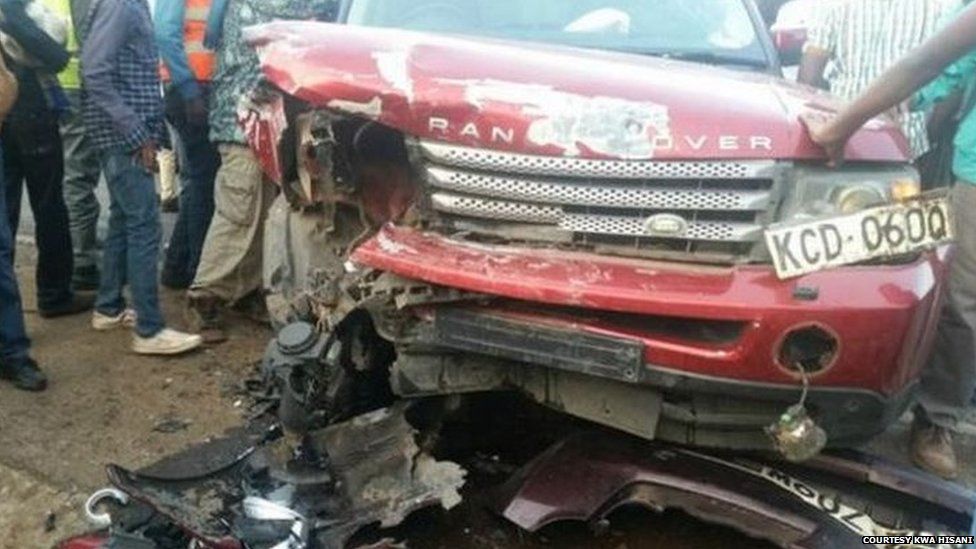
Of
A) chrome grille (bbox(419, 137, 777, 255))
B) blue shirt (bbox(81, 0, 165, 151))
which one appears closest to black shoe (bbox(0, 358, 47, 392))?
blue shirt (bbox(81, 0, 165, 151))

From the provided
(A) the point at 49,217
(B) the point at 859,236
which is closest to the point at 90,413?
(A) the point at 49,217

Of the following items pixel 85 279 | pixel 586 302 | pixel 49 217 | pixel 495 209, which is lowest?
pixel 85 279

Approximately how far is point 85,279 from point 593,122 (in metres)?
3.65

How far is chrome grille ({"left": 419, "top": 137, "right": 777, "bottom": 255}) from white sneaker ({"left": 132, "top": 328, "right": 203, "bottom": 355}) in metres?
2.13

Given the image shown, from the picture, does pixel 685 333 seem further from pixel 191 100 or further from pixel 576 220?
pixel 191 100

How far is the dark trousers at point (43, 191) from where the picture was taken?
450 centimetres

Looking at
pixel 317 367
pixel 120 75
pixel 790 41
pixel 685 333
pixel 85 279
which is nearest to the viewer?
pixel 685 333

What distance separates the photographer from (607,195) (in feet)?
8.61

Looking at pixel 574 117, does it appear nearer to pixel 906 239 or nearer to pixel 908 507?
pixel 906 239

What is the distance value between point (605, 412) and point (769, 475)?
582 mm

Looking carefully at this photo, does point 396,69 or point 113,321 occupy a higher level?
point 396,69

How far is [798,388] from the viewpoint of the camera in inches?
98.8

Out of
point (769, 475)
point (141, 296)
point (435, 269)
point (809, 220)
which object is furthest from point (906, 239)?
point (141, 296)

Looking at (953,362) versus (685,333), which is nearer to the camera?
(685,333)
